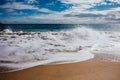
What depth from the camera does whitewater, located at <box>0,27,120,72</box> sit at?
2.30m

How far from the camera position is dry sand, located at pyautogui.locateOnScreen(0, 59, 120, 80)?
2.28 m

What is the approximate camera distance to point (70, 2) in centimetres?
239

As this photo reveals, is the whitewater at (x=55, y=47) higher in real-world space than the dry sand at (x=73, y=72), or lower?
higher

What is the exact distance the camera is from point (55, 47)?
2410mm

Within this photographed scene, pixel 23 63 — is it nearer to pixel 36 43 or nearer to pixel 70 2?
pixel 36 43

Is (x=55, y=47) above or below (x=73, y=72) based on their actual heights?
above

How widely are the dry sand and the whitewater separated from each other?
0.20 ft

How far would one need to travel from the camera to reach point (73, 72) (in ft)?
7.77

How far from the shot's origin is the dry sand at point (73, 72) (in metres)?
2.28

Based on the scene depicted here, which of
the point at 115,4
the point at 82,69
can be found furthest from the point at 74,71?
the point at 115,4

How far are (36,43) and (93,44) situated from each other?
0.79 meters

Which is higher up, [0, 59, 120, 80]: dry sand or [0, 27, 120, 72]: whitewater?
[0, 27, 120, 72]: whitewater

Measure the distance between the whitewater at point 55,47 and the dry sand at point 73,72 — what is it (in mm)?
60

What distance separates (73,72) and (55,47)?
417mm
